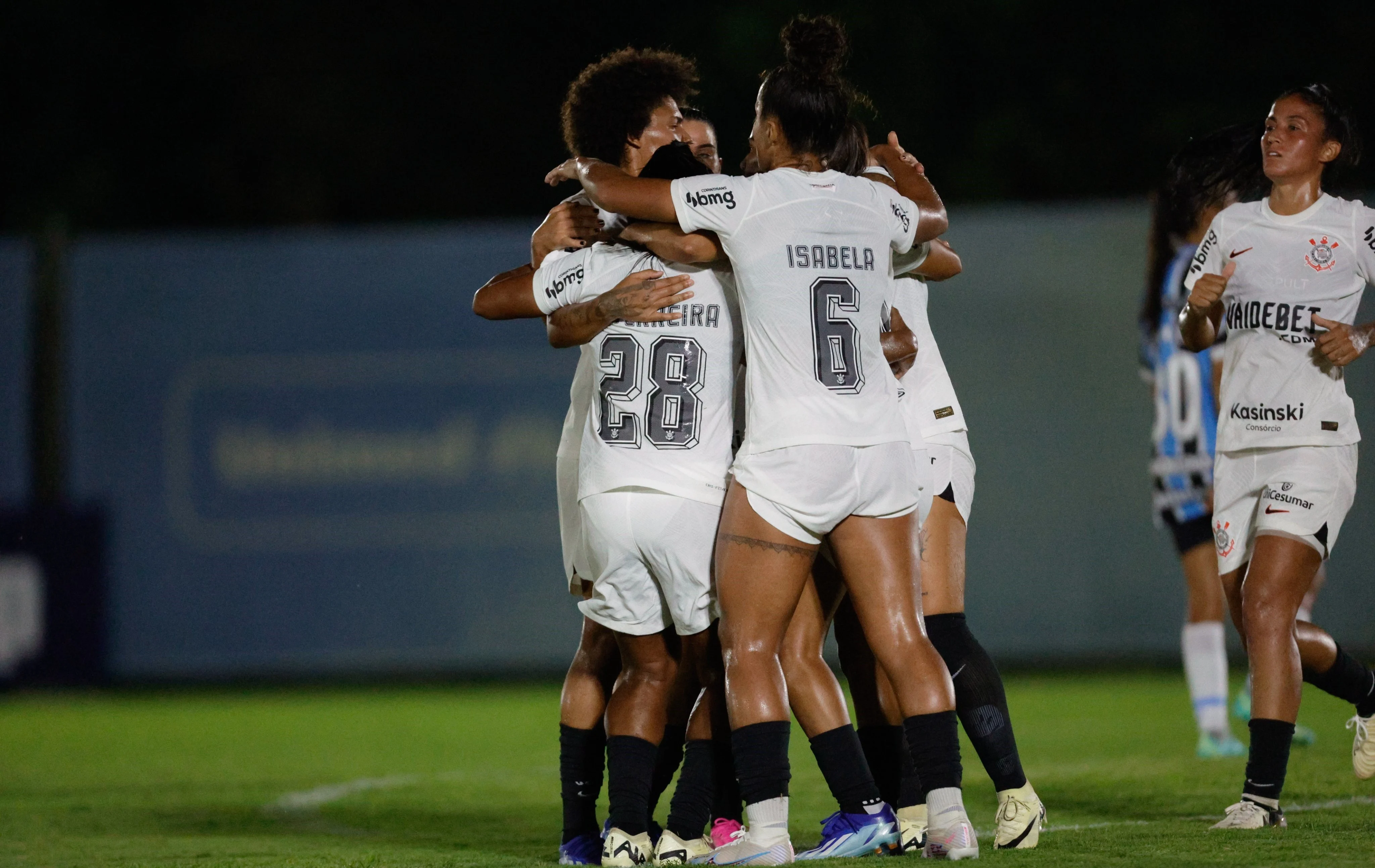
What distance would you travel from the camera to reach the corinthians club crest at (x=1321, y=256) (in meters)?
→ 5.34

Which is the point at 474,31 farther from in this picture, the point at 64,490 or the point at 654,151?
the point at 654,151

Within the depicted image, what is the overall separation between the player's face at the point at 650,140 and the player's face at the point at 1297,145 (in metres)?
1.96

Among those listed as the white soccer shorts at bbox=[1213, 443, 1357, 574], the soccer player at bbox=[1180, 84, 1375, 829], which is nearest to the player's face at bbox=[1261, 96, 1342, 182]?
the soccer player at bbox=[1180, 84, 1375, 829]

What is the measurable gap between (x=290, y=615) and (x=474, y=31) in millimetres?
9270

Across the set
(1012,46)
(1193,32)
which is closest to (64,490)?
(1012,46)

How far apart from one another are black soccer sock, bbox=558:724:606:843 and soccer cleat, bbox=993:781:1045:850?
47.3 inches

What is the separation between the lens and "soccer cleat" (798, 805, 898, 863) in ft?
15.1

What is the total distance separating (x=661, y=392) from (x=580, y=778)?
3.98 feet

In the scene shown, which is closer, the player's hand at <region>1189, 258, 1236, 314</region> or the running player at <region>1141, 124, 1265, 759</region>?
the player's hand at <region>1189, 258, 1236, 314</region>

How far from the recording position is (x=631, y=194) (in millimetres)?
4523

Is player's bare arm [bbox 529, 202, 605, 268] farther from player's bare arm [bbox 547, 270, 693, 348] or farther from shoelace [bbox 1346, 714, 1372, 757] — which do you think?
shoelace [bbox 1346, 714, 1372, 757]

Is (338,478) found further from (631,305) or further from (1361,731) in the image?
(1361,731)

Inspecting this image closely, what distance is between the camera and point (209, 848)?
566 centimetres

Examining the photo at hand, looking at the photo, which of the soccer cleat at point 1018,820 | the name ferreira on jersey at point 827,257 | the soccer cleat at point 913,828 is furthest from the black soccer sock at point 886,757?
the name ferreira on jersey at point 827,257
